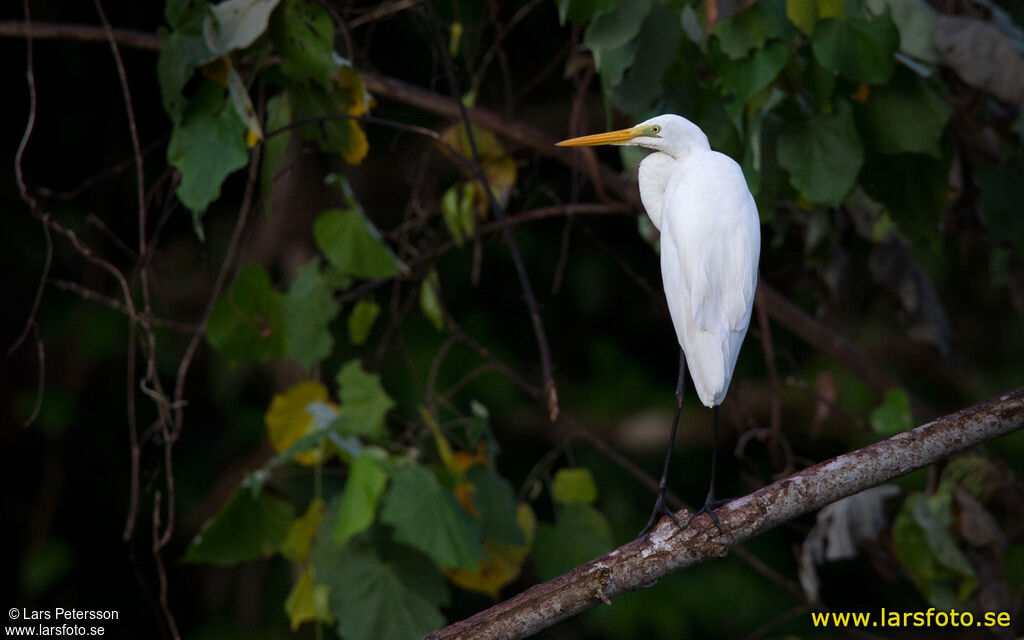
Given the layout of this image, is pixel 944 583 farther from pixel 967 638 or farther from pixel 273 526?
pixel 967 638

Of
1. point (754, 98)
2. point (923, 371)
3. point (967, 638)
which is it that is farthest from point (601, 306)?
point (754, 98)

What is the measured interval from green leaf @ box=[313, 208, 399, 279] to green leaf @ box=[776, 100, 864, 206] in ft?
2.18

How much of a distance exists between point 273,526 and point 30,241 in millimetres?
1747

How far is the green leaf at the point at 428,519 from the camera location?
5.56 ft

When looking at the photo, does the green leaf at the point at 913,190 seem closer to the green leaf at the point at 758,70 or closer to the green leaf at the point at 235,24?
the green leaf at the point at 758,70

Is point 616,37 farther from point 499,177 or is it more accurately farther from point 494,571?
point 494,571

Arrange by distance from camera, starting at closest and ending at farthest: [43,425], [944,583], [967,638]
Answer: [944,583] → [43,425] → [967,638]

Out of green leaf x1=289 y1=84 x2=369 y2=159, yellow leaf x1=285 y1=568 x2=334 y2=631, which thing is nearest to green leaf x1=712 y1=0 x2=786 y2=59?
green leaf x1=289 y1=84 x2=369 y2=159

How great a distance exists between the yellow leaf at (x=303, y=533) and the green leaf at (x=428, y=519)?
234mm

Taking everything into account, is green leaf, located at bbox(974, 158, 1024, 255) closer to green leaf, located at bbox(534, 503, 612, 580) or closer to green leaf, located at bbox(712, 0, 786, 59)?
green leaf, located at bbox(712, 0, 786, 59)

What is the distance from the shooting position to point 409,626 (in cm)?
181

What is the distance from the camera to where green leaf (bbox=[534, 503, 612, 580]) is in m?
1.97

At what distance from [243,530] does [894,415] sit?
119 centimetres

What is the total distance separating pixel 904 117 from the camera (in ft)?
4.85
